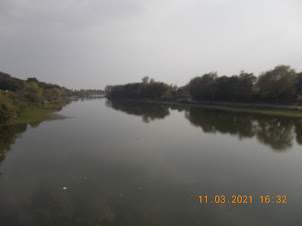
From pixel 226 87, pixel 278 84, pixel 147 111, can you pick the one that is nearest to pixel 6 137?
pixel 147 111

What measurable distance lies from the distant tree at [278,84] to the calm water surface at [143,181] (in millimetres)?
30738

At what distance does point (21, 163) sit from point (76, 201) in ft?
16.3

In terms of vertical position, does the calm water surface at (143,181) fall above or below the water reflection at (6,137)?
below

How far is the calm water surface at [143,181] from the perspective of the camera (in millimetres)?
4895

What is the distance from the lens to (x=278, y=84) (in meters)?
35.8

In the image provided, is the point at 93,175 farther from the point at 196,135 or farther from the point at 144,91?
the point at 144,91

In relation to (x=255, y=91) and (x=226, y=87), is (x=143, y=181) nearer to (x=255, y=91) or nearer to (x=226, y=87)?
(x=255, y=91)

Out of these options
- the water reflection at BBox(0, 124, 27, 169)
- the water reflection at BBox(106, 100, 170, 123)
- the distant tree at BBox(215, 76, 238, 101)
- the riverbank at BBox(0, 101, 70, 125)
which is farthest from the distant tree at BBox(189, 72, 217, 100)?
the water reflection at BBox(0, 124, 27, 169)

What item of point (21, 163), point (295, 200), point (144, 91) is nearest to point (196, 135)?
point (295, 200)

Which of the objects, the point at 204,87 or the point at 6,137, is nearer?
the point at 6,137

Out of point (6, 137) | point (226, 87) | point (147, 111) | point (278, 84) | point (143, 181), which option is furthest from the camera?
point (226, 87)

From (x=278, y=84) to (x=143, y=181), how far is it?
138ft

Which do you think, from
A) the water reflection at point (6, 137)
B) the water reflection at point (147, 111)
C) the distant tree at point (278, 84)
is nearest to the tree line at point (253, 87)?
the distant tree at point (278, 84)
